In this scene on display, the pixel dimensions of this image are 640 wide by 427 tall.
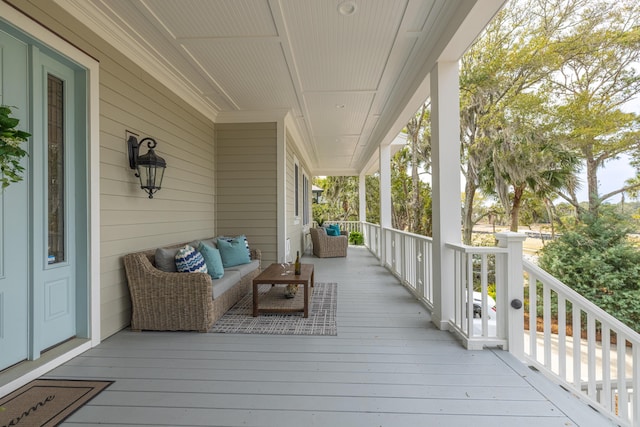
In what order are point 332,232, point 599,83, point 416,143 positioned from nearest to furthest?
point 599,83 < point 332,232 < point 416,143

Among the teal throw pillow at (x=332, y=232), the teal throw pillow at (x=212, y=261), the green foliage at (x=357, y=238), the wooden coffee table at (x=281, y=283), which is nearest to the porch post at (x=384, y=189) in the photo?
the teal throw pillow at (x=332, y=232)

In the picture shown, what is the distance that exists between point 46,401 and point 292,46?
3406 millimetres

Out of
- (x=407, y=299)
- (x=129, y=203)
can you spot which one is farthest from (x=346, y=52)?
(x=407, y=299)

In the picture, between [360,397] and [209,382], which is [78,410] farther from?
[360,397]

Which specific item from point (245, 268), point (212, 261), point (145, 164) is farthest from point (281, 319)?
point (145, 164)

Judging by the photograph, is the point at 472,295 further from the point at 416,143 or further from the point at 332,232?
the point at 416,143

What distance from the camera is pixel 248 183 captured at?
5.26 meters

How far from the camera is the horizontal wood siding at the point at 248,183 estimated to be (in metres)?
5.25

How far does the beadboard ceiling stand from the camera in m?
2.49

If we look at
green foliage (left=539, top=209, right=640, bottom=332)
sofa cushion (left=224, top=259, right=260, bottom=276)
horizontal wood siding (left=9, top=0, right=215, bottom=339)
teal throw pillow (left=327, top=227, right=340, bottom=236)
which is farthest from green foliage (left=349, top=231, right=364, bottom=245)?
horizontal wood siding (left=9, top=0, right=215, bottom=339)

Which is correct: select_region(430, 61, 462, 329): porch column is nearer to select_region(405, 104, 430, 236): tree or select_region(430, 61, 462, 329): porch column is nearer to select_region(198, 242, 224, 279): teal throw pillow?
select_region(198, 242, 224, 279): teal throw pillow

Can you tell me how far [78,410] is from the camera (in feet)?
5.70

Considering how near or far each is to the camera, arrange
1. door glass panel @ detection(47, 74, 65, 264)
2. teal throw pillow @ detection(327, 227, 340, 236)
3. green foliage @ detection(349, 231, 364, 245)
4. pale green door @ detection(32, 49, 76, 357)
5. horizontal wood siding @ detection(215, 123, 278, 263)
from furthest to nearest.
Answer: green foliage @ detection(349, 231, 364, 245) < teal throw pillow @ detection(327, 227, 340, 236) < horizontal wood siding @ detection(215, 123, 278, 263) < door glass panel @ detection(47, 74, 65, 264) < pale green door @ detection(32, 49, 76, 357)

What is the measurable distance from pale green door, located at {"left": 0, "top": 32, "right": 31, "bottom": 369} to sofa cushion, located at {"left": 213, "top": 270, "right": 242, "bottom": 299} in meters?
1.40
